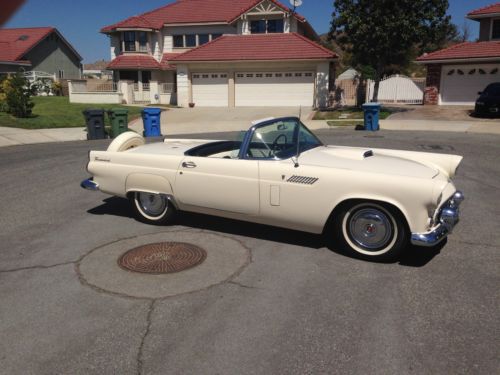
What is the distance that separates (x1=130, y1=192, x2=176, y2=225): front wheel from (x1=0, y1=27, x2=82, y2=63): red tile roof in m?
44.2

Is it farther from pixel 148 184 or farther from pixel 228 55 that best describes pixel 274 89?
pixel 148 184

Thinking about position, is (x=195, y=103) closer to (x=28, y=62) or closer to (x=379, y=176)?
(x=28, y=62)

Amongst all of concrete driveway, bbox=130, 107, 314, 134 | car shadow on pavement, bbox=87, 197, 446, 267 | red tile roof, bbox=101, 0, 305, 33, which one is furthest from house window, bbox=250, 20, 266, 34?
car shadow on pavement, bbox=87, 197, 446, 267

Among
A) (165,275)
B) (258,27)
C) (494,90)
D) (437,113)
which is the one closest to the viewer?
(165,275)

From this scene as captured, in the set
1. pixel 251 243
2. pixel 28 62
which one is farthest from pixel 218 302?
pixel 28 62

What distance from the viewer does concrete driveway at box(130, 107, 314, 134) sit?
2136cm

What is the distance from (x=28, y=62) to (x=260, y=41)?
26.2 m

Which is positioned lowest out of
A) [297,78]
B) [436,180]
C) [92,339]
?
[92,339]

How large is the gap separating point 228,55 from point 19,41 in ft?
92.2

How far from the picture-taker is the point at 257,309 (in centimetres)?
411

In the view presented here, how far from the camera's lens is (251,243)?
570 centimetres

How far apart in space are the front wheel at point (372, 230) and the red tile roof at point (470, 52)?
25.1 meters

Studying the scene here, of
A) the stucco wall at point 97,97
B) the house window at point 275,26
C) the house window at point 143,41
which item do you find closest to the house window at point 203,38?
the house window at point 143,41

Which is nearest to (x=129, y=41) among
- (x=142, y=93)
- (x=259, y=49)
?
(x=142, y=93)
